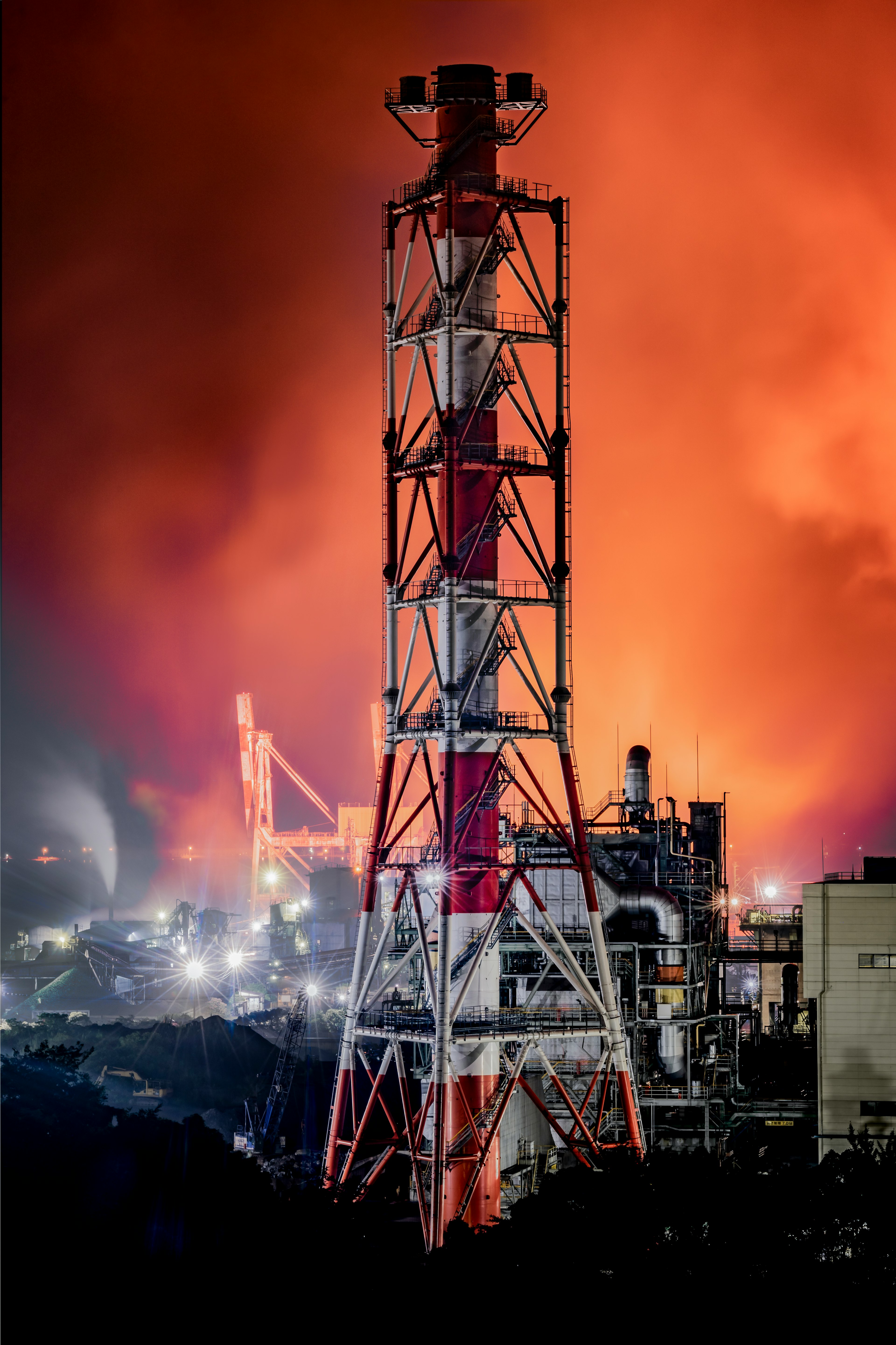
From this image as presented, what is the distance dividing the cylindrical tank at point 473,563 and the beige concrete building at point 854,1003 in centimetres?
1204

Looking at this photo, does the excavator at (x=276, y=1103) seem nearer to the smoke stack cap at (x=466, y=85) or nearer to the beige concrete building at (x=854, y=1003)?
the beige concrete building at (x=854, y=1003)

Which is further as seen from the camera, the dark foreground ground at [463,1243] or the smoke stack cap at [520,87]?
the smoke stack cap at [520,87]

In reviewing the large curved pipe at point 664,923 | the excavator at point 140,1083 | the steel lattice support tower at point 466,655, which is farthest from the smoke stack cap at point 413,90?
the excavator at point 140,1083

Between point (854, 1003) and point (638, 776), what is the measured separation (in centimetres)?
1744

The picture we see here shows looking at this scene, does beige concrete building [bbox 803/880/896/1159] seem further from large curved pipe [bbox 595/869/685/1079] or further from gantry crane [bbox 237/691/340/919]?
gantry crane [bbox 237/691/340/919]

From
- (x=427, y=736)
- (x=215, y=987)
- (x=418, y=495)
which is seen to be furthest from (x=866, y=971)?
(x=215, y=987)

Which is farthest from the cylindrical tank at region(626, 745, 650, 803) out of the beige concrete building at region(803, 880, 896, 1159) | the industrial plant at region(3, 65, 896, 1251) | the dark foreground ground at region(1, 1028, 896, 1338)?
the dark foreground ground at region(1, 1028, 896, 1338)

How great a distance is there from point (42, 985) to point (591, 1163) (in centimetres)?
8001

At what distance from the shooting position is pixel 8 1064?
4159 centimetres

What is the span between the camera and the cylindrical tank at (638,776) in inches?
2425

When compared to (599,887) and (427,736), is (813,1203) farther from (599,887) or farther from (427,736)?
(599,887)

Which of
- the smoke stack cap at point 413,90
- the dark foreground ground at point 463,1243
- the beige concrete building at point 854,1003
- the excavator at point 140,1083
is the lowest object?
the dark foreground ground at point 463,1243

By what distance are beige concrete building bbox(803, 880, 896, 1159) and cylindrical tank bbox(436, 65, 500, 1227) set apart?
12.0 metres

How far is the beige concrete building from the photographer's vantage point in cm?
4594
